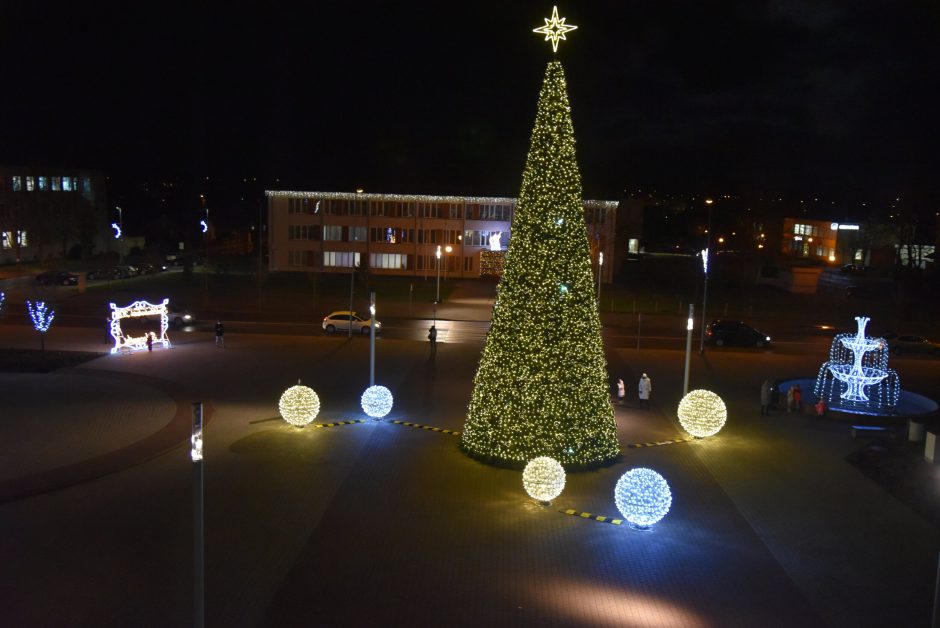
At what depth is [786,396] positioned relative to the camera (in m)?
24.9

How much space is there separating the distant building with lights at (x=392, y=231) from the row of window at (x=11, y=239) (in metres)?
21.4

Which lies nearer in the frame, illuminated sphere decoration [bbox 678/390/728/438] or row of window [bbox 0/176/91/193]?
illuminated sphere decoration [bbox 678/390/728/438]

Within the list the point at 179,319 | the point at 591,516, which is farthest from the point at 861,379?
the point at 179,319

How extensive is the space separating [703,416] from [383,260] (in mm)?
50015

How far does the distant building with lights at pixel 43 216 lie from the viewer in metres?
65.3

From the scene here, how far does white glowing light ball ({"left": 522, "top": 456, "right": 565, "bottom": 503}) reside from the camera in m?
15.0

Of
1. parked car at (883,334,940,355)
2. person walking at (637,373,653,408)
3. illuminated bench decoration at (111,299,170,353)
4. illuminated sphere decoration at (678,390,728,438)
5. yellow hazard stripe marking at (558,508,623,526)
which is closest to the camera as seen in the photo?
yellow hazard stripe marking at (558,508,623,526)

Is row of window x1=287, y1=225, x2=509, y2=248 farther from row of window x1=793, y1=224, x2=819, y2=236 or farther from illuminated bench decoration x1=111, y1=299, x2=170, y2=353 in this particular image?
row of window x1=793, y1=224, x2=819, y2=236

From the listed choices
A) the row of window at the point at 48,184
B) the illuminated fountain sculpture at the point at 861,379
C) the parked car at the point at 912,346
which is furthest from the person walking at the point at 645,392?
the row of window at the point at 48,184

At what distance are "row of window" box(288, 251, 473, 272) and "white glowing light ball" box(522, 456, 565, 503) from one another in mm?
52416

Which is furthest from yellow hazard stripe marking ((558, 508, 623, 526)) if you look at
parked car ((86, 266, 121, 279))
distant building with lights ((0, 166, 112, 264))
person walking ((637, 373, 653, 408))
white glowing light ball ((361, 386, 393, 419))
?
distant building with lights ((0, 166, 112, 264))

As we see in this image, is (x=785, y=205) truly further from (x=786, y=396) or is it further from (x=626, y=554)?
(x=626, y=554)

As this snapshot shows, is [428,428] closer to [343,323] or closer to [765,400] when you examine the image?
[765,400]

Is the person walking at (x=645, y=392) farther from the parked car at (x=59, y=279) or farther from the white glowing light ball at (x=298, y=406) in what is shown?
the parked car at (x=59, y=279)
